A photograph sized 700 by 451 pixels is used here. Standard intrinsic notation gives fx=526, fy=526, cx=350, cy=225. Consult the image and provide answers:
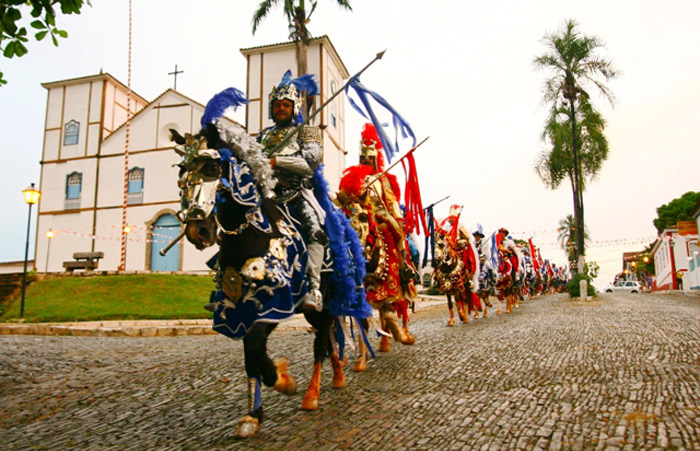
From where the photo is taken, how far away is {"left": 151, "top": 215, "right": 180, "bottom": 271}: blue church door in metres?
31.7

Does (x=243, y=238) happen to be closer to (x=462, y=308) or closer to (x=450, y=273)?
(x=450, y=273)

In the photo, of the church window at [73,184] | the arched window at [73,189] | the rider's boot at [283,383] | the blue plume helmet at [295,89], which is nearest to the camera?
the rider's boot at [283,383]

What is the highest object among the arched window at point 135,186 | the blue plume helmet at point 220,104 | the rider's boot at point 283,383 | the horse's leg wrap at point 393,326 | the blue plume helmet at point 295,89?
the arched window at point 135,186

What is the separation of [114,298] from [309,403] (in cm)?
1608

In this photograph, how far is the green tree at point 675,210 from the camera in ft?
201

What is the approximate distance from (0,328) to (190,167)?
11.5 metres

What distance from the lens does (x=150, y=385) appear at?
613 cm

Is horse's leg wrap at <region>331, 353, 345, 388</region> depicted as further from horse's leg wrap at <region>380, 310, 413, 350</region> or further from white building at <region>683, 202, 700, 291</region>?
white building at <region>683, 202, 700, 291</region>

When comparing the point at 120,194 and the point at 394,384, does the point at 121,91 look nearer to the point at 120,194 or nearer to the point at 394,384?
the point at 120,194

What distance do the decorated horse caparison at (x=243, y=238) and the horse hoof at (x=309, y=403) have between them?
56 cm

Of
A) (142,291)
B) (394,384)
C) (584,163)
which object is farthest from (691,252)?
Result: (394,384)

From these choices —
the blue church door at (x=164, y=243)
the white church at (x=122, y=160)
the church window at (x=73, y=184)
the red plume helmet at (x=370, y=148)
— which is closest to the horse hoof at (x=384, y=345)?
the red plume helmet at (x=370, y=148)

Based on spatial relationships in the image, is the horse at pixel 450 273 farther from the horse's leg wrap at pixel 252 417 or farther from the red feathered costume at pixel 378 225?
the horse's leg wrap at pixel 252 417

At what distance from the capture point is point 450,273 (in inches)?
483
